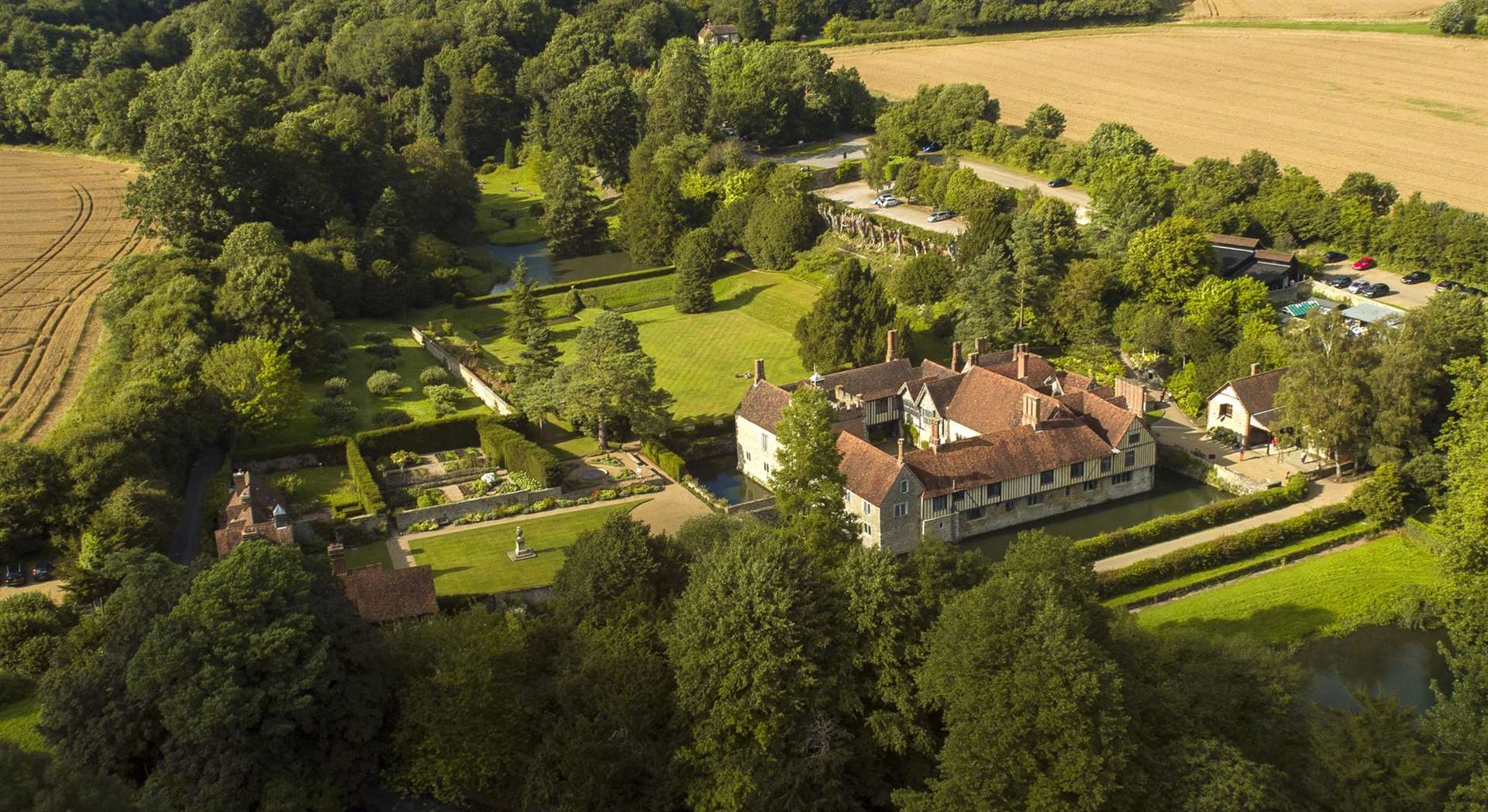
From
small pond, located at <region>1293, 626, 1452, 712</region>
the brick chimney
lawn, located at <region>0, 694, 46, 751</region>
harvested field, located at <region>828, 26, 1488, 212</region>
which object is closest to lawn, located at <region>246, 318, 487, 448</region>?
lawn, located at <region>0, 694, 46, 751</region>

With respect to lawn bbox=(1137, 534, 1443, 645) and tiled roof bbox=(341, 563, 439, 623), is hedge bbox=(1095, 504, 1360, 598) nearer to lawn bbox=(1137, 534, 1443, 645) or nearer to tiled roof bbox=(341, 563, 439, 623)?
lawn bbox=(1137, 534, 1443, 645)

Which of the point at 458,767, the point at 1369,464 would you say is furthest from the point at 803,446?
the point at 1369,464

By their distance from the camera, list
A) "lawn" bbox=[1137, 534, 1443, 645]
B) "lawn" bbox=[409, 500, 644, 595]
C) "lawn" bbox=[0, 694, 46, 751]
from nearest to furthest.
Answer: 1. "lawn" bbox=[0, 694, 46, 751]
2. "lawn" bbox=[1137, 534, 1443, 645]
3. "lawn" bbox=[409, 500, 644, 595]

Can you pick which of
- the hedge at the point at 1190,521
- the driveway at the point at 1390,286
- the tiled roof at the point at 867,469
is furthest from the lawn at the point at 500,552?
the driveway at the point at 1390,286

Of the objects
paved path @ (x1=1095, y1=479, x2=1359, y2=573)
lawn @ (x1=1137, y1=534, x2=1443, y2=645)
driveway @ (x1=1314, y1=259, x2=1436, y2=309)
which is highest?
driveway @ (x1=1314, y1=259, x2=1436, y2=309)

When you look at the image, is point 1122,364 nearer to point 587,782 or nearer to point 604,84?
point 587,782

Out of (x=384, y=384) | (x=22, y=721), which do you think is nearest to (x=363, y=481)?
(x=384, y=384)

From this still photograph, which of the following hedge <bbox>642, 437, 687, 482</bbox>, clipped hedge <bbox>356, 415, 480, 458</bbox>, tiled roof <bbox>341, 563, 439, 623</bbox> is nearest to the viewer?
tiled roof <bbox>341, 563, 439, 623</bbox>
